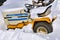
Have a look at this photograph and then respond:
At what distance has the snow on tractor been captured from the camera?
225 inches

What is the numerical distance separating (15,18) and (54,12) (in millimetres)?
1229

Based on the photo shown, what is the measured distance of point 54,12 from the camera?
5.71 meters

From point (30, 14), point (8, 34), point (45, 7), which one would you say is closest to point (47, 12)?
point (45, 7)

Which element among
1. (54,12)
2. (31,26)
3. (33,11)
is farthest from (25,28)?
(54,12)

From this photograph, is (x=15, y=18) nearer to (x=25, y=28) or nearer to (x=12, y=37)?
(x=25, y=28)

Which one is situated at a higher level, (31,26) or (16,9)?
(16,9)

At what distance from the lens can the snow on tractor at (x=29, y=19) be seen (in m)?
5.71

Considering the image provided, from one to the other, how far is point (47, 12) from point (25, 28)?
92cm

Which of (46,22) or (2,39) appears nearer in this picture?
(2,39)

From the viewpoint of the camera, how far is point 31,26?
6.01m

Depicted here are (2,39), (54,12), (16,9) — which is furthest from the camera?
(16,9)

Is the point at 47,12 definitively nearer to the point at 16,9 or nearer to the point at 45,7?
the point at 45,7

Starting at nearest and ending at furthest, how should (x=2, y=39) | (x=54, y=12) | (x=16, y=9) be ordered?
(x=2, y=39), (x=54, y=12), (x=16, y=9)

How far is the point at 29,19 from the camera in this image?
593 centimetres
